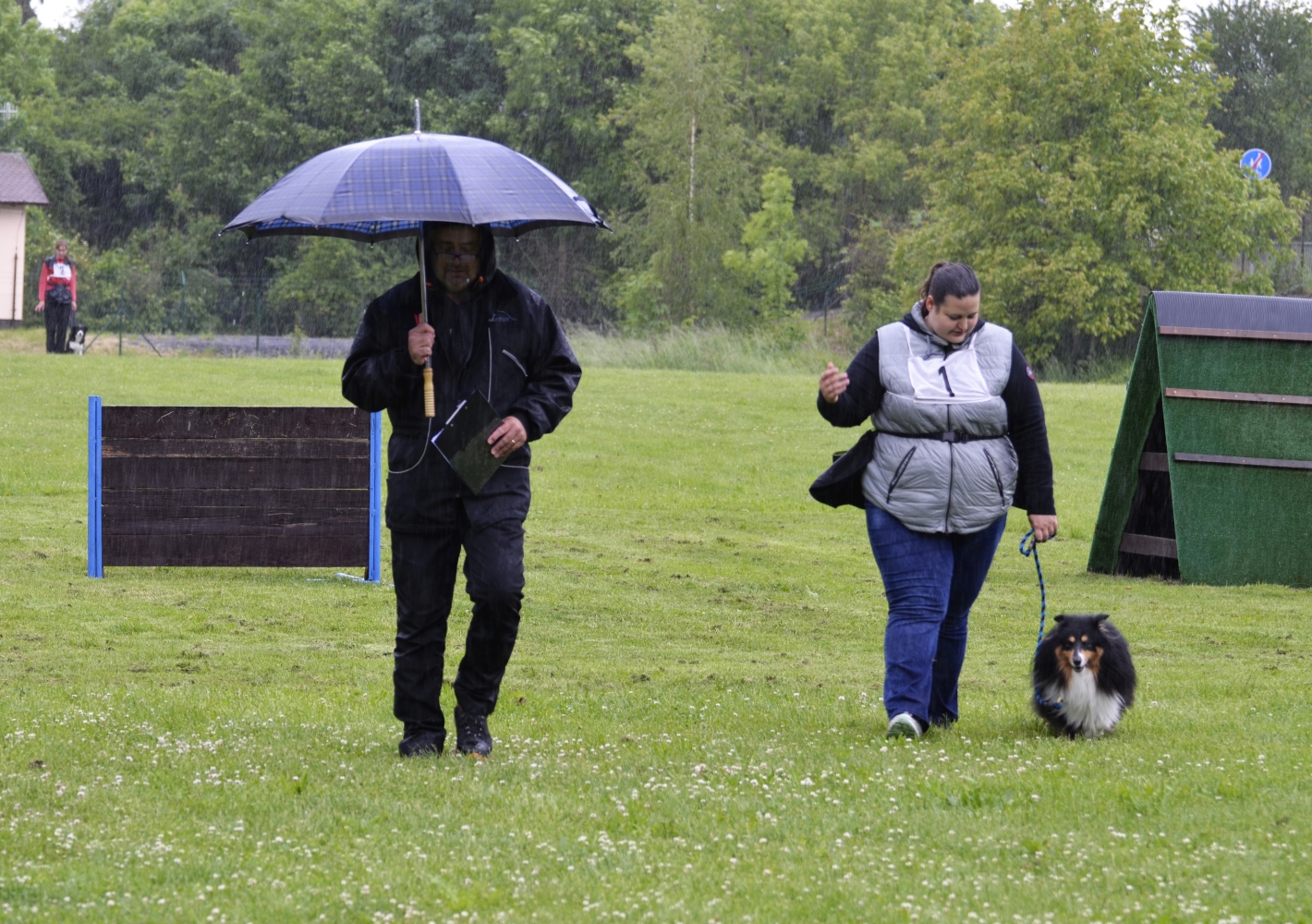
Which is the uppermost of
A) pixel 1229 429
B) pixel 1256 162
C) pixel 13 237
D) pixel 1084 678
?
pixel 1256 162

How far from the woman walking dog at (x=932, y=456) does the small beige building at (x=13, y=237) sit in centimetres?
4499

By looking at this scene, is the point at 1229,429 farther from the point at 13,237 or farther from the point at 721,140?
the point at 13,237

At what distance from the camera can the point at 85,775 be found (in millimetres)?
5598

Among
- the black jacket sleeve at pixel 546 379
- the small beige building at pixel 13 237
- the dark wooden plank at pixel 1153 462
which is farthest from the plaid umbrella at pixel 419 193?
the small beige building at pixel 13 237

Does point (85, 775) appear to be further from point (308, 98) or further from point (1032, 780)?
point (308, 98)

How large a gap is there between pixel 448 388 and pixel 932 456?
1.85 m

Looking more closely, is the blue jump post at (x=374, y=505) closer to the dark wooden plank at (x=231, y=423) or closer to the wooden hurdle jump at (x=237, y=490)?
the wooden hurdle jump at (x=237, y=490)

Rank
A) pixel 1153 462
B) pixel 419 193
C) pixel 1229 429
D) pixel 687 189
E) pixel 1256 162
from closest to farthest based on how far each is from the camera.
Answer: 1. pixel 419 193
2. pixel 1229 429
3. pixel 1153 462
4. pixel 1256 162
5. pixel 687 189

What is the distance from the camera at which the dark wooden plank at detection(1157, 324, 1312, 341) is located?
11875 millimetres

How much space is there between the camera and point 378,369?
18.9 feet

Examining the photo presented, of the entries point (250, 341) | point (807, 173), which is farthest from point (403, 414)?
point (807, 173)

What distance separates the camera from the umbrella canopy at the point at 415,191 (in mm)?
5484

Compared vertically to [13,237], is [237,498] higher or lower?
lower

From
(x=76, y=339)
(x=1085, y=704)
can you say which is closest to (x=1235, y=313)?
(x=1085, y=704)
